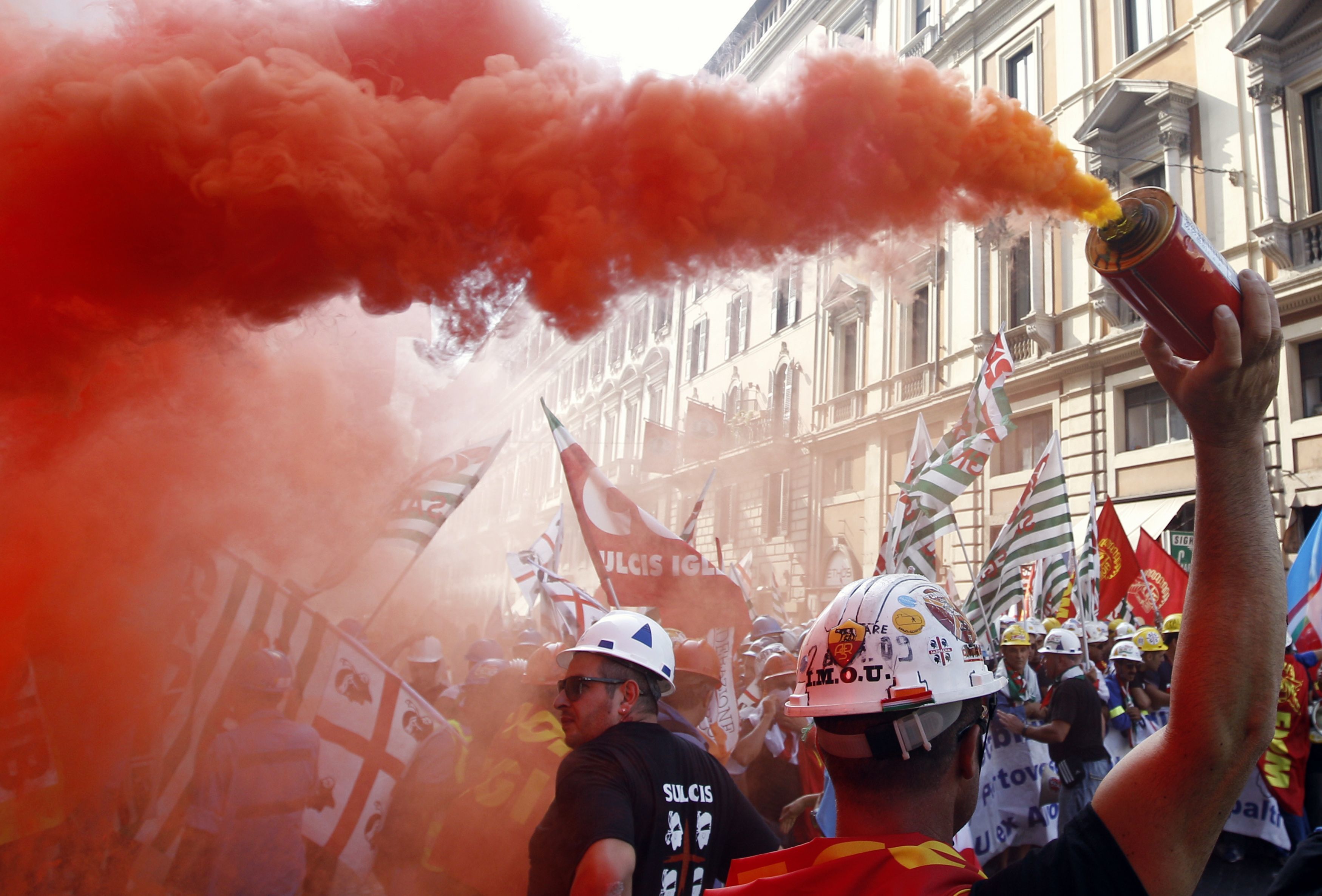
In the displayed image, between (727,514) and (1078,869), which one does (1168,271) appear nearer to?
(1078,869)

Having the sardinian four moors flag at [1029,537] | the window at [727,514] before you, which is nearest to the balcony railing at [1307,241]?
the sardinian four moors flag at [1029,537]

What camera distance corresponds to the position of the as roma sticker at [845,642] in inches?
62.2

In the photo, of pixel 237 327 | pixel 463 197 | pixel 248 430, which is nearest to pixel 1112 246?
pixel 463 197

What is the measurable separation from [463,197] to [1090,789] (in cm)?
630

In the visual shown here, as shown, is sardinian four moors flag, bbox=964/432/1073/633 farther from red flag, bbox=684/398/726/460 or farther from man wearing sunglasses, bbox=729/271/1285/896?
red flag, bbox=684/398/726/460

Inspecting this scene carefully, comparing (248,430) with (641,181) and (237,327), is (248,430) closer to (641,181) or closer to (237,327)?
(237,327)

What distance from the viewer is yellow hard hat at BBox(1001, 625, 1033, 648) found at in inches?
288

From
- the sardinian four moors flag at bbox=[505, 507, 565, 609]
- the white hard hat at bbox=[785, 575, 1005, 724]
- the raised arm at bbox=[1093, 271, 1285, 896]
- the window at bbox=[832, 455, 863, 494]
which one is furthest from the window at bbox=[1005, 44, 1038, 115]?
the white hard hat at bbox=[785, 575, 1005, 724]

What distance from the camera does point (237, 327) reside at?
12.0ft

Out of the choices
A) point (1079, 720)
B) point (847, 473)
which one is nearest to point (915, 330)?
point (847, 473)

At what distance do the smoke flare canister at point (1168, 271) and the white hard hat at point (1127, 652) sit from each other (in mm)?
7132

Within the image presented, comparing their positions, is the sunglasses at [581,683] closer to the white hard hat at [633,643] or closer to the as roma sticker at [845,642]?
the white hard hat at [633,643]

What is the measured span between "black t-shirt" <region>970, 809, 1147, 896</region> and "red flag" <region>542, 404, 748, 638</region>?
478 cm

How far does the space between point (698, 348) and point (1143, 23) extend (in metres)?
11.3
